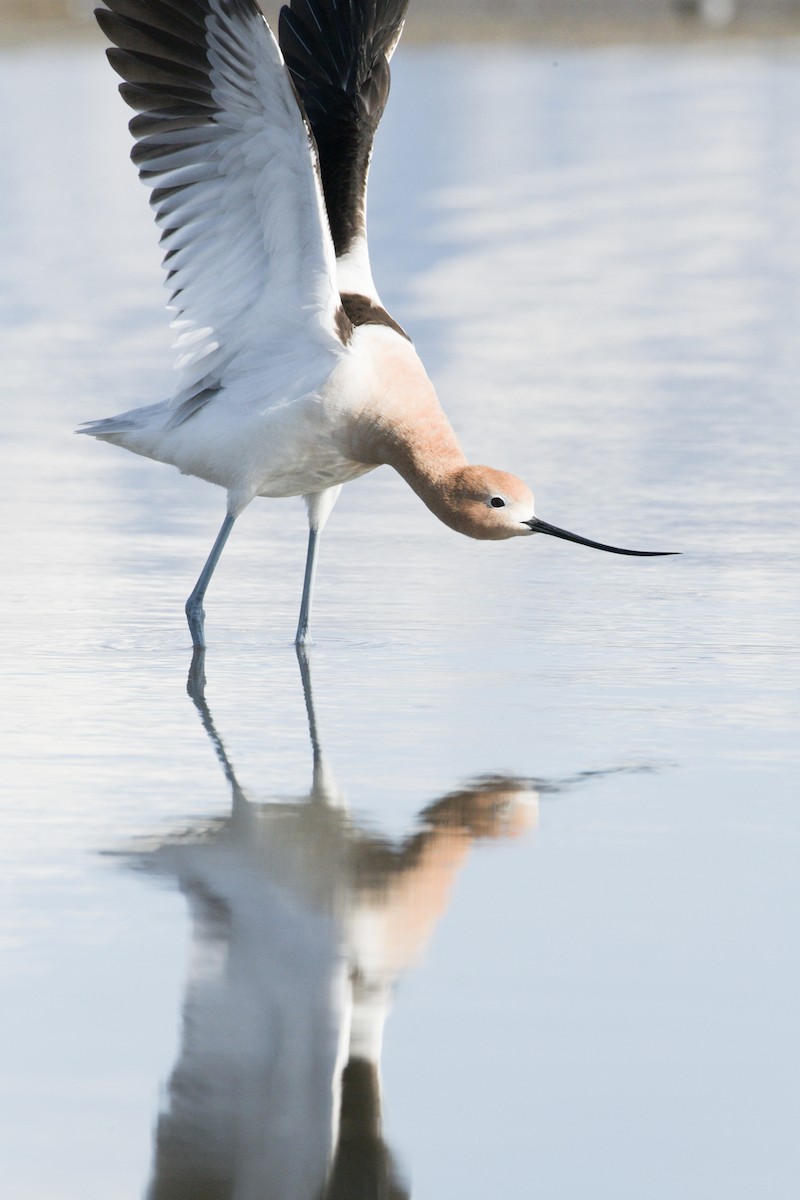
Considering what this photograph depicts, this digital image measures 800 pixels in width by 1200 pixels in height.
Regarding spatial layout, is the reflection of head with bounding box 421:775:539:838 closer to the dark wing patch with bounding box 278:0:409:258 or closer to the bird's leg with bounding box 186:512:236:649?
the bird's leg with bounding box 186:512:236:649

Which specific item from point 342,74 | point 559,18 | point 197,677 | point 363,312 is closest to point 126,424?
point 363,312

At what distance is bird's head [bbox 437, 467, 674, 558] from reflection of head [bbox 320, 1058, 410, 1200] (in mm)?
3570

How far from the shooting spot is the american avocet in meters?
7.58

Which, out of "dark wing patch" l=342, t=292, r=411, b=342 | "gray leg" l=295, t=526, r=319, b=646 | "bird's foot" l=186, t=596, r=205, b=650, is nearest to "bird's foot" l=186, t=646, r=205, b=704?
"bird's foot" l=186, t=596, r=205, b=650

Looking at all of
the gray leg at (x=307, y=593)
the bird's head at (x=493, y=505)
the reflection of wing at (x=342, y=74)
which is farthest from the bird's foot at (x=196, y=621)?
the reflection of wing at (x=342, y=74)

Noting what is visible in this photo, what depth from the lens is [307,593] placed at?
26.2 feet

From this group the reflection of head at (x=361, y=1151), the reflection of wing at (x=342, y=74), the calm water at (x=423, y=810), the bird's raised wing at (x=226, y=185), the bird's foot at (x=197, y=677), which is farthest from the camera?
the reflection of wing at (x=342, y=74)

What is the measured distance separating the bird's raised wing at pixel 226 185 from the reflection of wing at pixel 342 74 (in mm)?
782

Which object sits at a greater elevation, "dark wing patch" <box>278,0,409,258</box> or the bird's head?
"dark wing patch" <box>278,0,409,258</box>

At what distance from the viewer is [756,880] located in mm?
5367

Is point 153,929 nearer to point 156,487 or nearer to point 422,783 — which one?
point 422,783

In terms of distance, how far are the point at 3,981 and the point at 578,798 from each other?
1.84 metres

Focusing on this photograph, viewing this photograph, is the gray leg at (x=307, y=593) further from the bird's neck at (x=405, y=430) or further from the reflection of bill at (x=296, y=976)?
the reflection of bill at (x=296, y=976)

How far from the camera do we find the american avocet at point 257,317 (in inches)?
299
